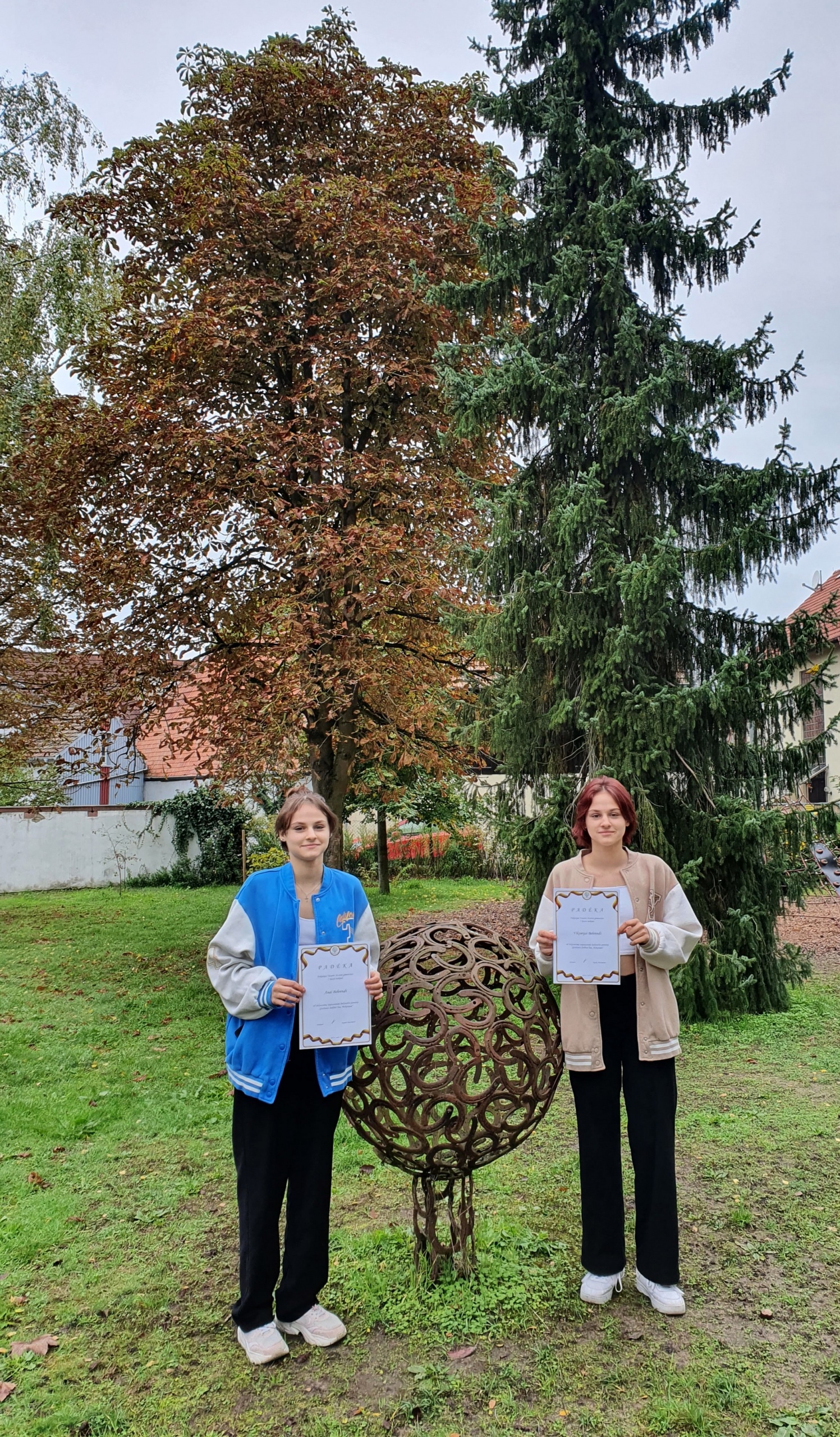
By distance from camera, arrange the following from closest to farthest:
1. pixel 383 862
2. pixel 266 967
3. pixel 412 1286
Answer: pixel 266 967
pixel 412 1286
pixel 383 862

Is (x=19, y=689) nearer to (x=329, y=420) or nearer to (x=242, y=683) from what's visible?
(x=242, y=683)

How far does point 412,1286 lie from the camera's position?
3.72 metres

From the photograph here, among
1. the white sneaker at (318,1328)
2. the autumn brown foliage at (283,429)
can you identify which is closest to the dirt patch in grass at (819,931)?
the autumn brown foliage at (283,429)

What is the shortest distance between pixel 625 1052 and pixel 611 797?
101 cm

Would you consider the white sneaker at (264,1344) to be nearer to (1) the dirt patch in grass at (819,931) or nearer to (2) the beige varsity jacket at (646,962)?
(2) the beige varsity jacket at (646,962)

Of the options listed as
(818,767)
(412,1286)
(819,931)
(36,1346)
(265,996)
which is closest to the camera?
(265,996)

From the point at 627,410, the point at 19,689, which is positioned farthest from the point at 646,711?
the point at 19,689

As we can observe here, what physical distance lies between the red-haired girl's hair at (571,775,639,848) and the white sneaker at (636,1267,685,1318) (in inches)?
69.7

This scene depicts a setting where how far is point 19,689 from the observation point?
12.6 meters

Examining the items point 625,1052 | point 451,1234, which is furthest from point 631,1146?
point 451,1234

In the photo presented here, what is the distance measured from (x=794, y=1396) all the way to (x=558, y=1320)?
872 millimetres

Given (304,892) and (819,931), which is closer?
(304,892)

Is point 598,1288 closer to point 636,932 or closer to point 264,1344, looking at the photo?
point 264,1344

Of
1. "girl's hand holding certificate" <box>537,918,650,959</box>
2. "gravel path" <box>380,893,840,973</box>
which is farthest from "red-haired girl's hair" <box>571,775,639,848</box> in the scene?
"gravel path" <box>380,893,840,973</box>
